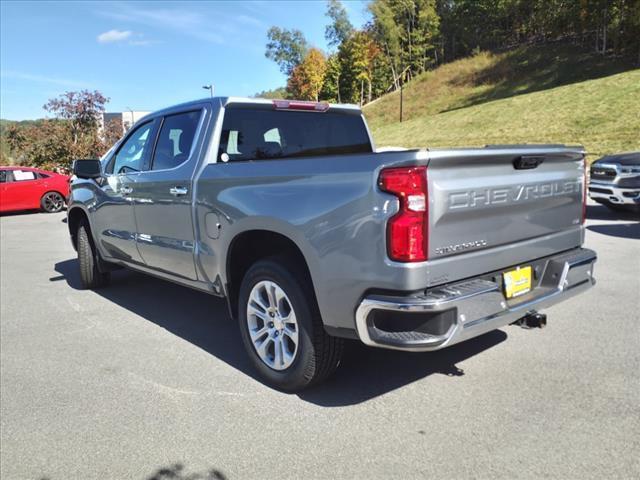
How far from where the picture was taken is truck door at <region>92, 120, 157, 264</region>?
191 inches

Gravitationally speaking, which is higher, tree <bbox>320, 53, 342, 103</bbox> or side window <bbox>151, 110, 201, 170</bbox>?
tree <bbox>320, 53, 342, 103</bbox>

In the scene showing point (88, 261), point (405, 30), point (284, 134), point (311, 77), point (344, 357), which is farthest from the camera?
point (405, 30)

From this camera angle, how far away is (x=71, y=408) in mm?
3369

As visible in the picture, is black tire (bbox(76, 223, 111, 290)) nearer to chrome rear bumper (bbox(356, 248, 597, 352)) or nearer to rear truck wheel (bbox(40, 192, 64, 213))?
chrome rear bumper (bbox(356, 248, 597, 352))

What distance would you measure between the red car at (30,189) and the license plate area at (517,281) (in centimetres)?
Answer: 1655

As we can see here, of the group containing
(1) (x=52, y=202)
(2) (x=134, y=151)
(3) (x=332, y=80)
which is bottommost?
(1) (x=52, y=202)

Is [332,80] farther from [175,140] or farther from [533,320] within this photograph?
[533,320]

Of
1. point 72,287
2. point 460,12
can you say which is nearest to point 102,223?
point 72,287

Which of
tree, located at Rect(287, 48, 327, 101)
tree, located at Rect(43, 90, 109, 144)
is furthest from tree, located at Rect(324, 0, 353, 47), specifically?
tree, located at Rect(43, 90, 109, 144)

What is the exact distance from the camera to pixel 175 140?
4.42m

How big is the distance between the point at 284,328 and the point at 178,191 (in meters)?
1.47

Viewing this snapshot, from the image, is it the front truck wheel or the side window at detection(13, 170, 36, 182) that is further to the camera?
the side window at detection(13, 170, 36, 182)

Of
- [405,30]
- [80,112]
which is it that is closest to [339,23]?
[405,30]

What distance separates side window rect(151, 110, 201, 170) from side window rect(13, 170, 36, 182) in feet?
45.5
